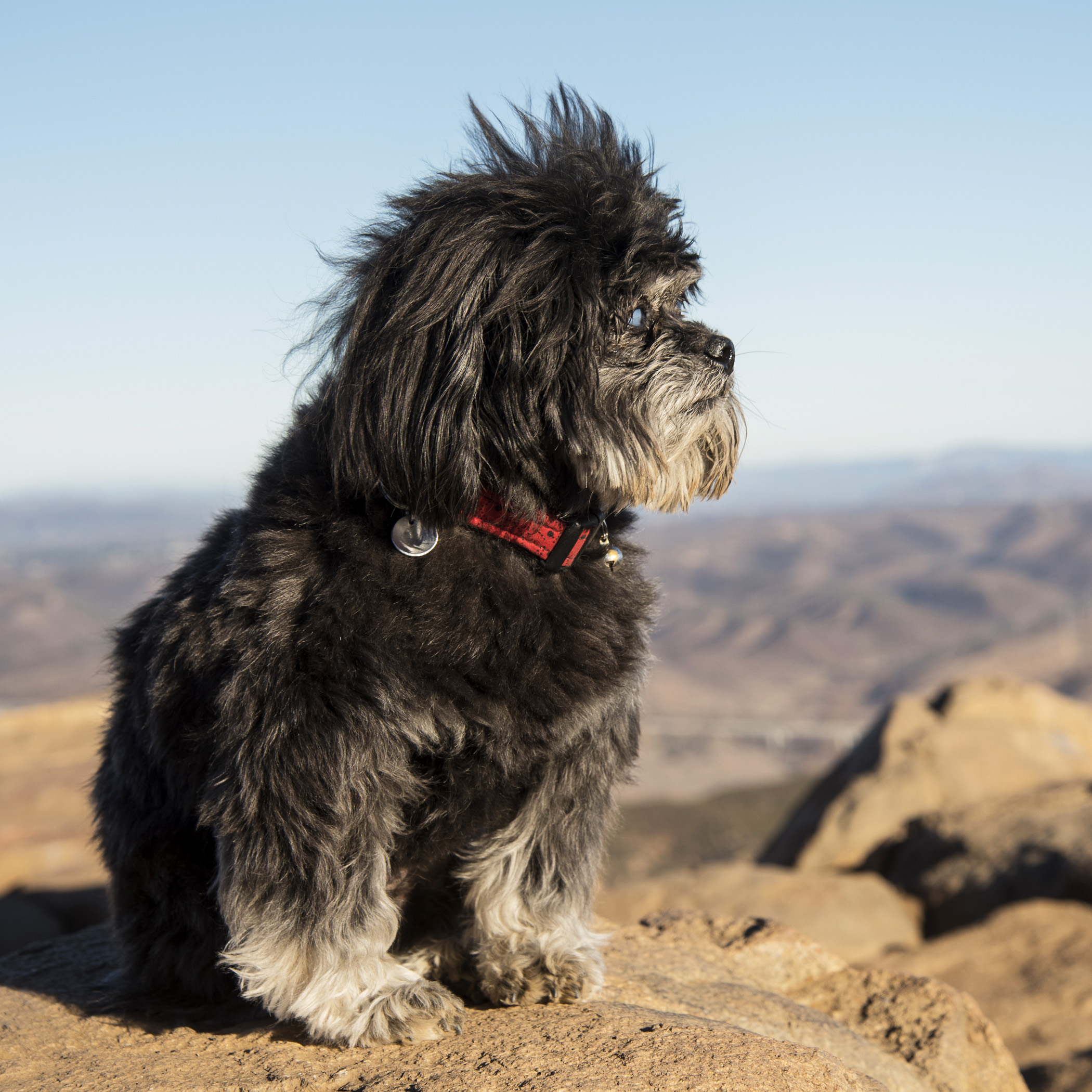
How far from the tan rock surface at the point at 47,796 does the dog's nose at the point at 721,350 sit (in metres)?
7.56

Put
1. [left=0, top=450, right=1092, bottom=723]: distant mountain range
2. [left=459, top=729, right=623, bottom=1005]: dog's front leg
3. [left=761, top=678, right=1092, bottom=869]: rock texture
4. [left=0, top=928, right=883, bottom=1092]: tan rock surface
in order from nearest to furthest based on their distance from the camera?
[left=0, top=928, right=883, bottom=1092]: tan rock surface, [left=459, top=729, right=623, bottom=1005]: dog's front leg, [left=761, top=678, right=1092, bottom=869]: rock texture, [left=0, top=450, right=1092, bottom=723]: distant mountain range

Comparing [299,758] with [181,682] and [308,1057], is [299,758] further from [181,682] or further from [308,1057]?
[308,1057]

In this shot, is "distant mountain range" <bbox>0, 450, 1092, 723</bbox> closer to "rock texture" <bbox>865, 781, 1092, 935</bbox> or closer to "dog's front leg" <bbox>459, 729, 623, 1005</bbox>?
"rock texture" <bbox>865, 781, 1092, 935</bbox>

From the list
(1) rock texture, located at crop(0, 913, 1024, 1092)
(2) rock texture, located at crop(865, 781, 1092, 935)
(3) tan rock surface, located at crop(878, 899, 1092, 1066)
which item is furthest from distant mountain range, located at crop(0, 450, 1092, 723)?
(1) rock texture, located at crop(0, 913, 1024, 1092)

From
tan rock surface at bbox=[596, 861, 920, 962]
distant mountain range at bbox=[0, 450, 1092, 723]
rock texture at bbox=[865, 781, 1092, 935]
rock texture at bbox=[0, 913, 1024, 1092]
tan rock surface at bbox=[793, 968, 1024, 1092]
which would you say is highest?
rock texture at bbox=[0, 913, 1024, 1092]

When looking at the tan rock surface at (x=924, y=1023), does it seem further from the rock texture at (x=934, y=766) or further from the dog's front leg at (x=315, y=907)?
the rock texture at (x=934, y=766)

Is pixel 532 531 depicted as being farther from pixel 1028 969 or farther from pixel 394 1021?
pixel 1028 969

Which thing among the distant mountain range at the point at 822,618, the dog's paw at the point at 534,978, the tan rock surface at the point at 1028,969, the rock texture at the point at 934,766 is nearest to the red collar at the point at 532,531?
the dog's paw at the point at 534,978

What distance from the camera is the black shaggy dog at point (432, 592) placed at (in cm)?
287

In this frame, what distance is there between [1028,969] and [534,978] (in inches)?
163

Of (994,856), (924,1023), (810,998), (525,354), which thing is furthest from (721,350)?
(994,856)

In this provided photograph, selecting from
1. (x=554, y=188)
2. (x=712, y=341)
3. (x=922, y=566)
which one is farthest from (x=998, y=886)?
(x=922, y=566)

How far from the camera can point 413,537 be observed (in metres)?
2.92

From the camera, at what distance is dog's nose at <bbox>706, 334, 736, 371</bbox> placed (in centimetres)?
317
